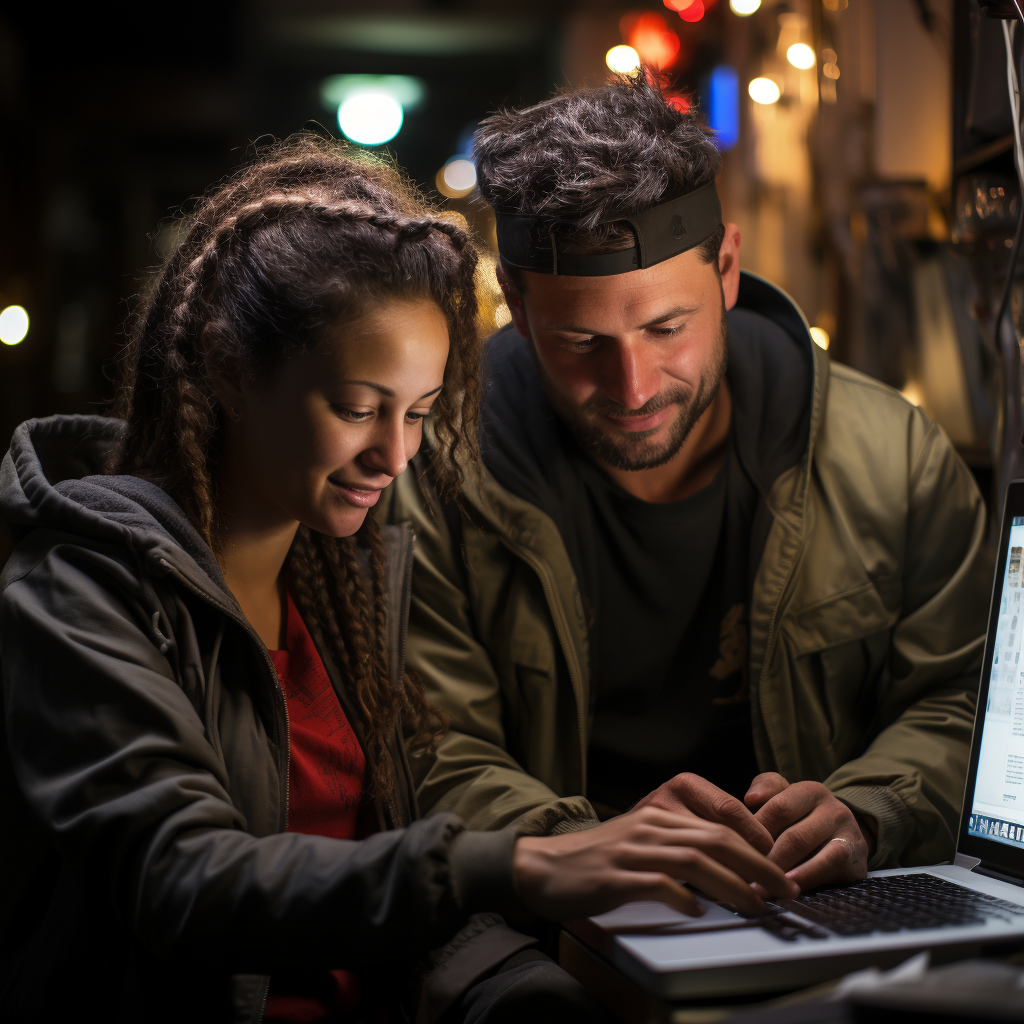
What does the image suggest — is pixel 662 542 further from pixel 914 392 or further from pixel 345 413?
pixel 914 392

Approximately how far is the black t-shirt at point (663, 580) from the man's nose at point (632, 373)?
209 mm

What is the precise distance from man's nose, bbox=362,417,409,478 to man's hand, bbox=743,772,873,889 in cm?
55

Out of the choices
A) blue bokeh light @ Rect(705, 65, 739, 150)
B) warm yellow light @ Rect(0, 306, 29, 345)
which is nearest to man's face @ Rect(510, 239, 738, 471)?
blue bokeh light @ Rect(705, 65, 739, 150)

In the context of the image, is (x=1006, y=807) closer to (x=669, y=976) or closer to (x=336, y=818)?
(x=669, y=976)

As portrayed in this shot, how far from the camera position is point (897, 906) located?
3.15ft

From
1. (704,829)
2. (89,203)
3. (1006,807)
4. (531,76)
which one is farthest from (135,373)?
(531,76)

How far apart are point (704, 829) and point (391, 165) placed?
96 centimetres

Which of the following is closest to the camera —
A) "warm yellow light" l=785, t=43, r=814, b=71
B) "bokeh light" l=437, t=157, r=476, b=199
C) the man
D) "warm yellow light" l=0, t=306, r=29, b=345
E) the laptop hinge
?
the laptop hinge

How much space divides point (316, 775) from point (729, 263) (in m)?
→ 0.97

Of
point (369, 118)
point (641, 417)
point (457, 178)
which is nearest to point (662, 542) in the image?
point (641, 417)

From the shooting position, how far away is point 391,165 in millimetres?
1431

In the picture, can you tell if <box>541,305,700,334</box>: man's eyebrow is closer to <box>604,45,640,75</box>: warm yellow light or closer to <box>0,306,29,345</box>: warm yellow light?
<box>604,45,640,75</box>: warm yellow light

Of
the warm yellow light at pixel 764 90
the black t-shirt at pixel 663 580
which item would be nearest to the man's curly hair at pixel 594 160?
the black t-shirt at pixel 663 580

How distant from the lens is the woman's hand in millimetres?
884
